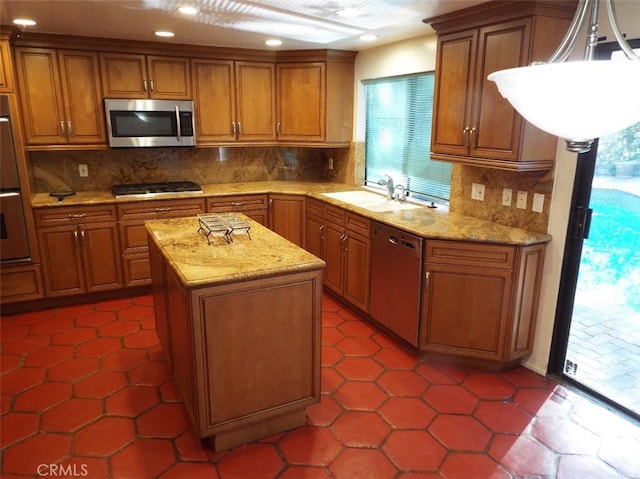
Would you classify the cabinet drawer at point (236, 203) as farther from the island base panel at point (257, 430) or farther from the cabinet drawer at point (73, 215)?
the island base panel at point (257, 430)

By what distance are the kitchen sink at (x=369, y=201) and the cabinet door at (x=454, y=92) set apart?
2.26ft

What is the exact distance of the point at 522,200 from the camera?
295 cm

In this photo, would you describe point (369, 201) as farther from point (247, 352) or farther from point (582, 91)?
point (582, 91)

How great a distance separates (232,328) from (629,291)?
Result: 2.18m

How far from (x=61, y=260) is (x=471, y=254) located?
328 cm

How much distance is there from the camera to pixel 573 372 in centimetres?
285

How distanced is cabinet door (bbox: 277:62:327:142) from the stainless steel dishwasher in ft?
5.55

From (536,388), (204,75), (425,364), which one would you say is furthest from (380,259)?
(204,75)

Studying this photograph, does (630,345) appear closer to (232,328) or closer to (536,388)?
(536,388)

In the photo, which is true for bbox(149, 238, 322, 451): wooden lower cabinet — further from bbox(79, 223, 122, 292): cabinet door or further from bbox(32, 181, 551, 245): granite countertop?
bbox(79, 223, 122, 292): cabinet door

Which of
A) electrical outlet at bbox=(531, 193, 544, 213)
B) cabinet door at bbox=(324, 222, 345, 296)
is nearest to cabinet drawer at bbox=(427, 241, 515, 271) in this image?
electrical outlet at bbox=(531, 193, 544, 213)

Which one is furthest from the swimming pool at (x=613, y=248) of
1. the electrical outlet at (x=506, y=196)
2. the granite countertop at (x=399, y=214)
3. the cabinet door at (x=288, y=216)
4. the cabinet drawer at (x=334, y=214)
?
the cabinet door at (x=288, y=216)

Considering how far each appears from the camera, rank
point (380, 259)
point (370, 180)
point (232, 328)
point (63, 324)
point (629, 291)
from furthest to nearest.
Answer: point (370, 180)
point (63, 324)
point (380, 259)
point (629, 291)
point (232, 328)

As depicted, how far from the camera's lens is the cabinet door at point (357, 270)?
11.6ft
